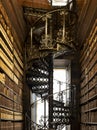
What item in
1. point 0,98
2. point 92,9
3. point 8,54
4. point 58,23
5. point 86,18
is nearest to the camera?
point 0,98

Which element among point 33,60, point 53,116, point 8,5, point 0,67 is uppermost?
point 8,5

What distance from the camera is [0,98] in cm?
557

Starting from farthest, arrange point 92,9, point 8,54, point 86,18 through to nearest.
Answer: point 86,18 → point 92,9 → point 8,54

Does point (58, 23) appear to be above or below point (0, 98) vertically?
above

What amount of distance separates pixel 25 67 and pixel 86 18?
8.23 feet

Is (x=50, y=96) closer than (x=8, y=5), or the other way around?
(x=8, y=5)

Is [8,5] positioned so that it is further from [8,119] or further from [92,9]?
[8,119]

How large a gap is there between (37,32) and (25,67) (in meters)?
1.17

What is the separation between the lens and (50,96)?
10.4 meters

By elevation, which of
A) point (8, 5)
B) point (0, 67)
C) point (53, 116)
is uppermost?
point (8, 5)

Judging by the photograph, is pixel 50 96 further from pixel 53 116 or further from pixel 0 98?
pixel 0 98

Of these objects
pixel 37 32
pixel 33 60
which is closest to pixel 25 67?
pixel 33 60

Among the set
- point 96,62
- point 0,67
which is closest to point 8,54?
point 0,67

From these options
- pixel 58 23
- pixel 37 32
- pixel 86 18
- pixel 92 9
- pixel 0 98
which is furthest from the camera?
pixel 37 32
